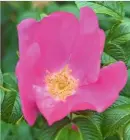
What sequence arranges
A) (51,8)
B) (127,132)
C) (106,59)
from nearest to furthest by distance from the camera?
(127,132)
(106,59)
(51,8)

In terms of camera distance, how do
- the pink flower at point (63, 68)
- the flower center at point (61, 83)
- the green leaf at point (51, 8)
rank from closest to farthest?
1. the pink flower at point (63, 68)
2. the flower center at point (61, 83)
3. the green leaf at point (51, 8)

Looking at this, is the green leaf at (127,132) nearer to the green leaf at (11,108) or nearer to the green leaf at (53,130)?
the green leaf at (53,130)

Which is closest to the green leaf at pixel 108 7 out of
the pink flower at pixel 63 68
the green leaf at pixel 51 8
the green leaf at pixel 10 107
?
the pink flower at pixel 63 68

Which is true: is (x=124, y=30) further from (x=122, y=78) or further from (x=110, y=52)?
(x=122, y=78)

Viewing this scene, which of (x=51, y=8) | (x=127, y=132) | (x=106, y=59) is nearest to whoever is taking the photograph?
(x=127, y=132)

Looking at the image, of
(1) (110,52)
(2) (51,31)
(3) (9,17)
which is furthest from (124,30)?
(3) (9,17)

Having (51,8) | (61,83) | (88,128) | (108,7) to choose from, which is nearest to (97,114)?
(88,128)

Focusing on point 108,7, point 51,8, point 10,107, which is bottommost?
point 51,8

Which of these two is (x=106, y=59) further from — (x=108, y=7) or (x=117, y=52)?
(x=108, y=7)
